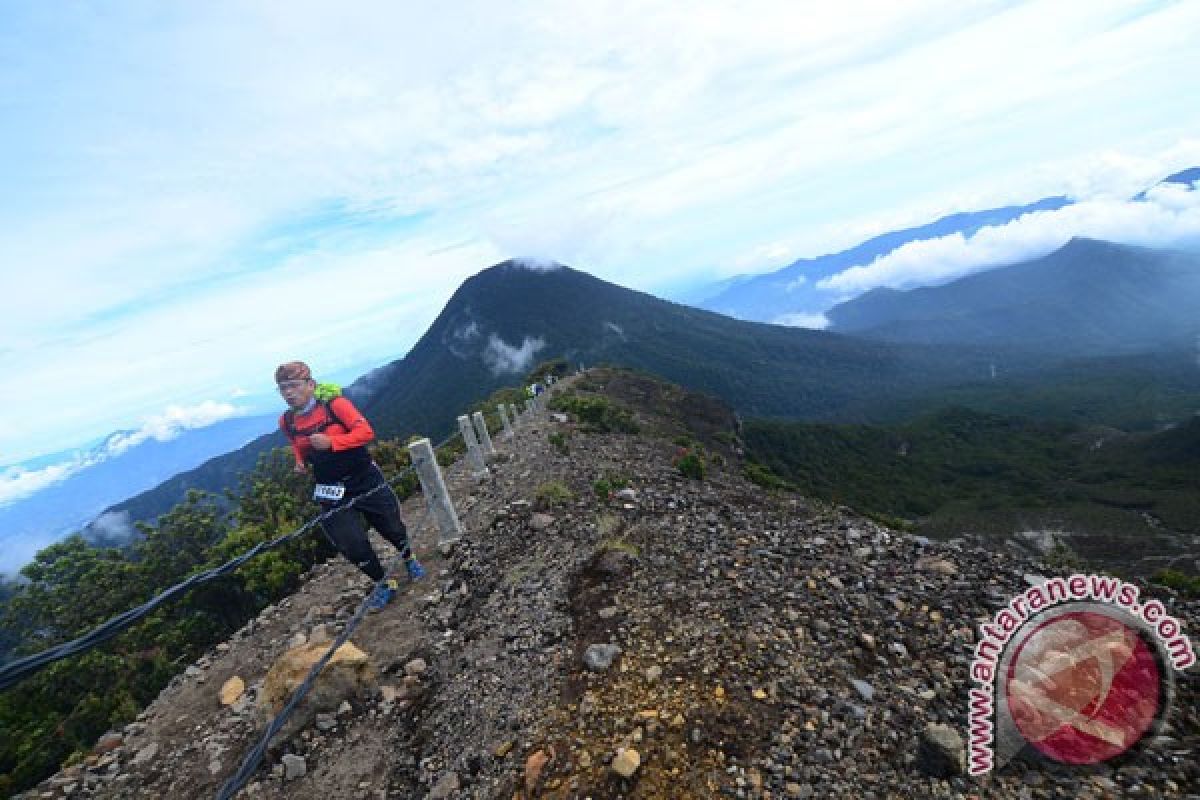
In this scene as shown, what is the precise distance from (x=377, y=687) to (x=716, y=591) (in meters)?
3.81

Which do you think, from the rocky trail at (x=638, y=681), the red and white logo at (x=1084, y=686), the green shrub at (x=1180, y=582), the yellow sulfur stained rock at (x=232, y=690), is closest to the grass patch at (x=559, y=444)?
the rocky trail at (x=638, y=681)

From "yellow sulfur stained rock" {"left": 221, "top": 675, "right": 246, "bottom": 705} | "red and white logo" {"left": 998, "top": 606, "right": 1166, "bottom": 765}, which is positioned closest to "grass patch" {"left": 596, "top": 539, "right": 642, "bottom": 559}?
"red and white logo" {"left": 998, "top": 606, "right": 1166, "bottom": 765}

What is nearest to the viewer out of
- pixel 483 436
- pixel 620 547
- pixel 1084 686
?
pixel 1084 686

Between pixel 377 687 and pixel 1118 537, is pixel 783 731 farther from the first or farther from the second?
pixel 1118 537

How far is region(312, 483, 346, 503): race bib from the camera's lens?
659 centimetres

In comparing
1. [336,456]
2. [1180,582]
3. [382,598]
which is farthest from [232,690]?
[1180,582]

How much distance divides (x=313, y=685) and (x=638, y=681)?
3.38 meters

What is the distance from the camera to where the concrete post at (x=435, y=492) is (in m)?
8.48

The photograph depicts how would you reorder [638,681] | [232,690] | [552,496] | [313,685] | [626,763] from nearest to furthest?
[626,763]
[638,681]
[313,685]
[232,690]
[552,496]

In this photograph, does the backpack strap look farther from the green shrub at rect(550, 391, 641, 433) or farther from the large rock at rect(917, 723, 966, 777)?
the green shrub at rect(550, 391, 641, 433)

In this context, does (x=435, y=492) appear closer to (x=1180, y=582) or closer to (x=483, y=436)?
(x=483, y=436)

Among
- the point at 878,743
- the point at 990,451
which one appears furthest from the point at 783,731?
the point at 990,451

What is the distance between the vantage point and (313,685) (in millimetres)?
5469

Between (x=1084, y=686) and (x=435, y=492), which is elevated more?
(x=435, y=492)
